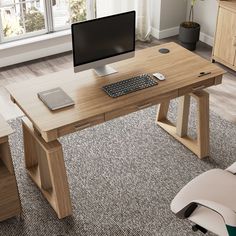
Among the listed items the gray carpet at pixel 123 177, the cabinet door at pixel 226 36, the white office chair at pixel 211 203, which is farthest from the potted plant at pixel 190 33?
the white office chair at pixel 211 203

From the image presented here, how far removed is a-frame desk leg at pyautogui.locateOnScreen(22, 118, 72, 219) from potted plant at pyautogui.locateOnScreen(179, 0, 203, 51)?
95.9 inches

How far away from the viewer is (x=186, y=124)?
11.5 feet

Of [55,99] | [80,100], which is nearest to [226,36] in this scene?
[80,100]

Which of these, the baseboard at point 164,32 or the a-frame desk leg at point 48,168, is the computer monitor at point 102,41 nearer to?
the a-frame desk leg at point 48,168

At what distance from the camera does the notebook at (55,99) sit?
2686 millimetres

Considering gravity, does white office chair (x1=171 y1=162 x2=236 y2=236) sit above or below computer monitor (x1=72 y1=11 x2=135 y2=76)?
below

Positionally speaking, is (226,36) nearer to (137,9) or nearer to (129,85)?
(137,9)

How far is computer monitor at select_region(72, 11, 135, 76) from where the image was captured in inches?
112

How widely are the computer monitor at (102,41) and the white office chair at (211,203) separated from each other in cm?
106

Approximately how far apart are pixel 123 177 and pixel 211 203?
3.87ft

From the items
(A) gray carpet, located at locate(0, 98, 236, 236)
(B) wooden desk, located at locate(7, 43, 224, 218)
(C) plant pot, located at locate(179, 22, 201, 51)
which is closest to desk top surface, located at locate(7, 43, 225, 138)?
(B) wooden desk, located at locate(7, 43, 224, 218)

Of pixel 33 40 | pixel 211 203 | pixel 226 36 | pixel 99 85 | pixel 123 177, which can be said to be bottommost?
pixel 123 177

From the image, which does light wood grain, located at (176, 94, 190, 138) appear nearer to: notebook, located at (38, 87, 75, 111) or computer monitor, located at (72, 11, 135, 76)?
computer monitor, located at (72, 11, 135, 76)

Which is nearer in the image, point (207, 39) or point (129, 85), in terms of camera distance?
point (129, 85)
